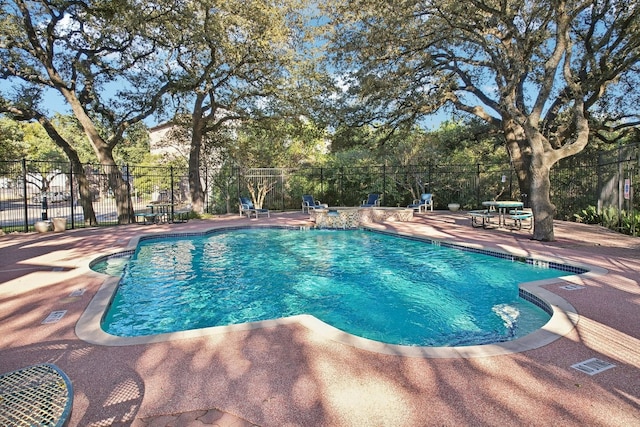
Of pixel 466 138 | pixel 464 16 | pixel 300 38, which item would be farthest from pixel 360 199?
pixel 464 16

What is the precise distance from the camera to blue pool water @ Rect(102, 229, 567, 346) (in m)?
4.82

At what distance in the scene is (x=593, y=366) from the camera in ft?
9.87

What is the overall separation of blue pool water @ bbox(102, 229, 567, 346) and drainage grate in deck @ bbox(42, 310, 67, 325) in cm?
47

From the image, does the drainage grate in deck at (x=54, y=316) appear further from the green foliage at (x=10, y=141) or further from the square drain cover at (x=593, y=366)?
the green foliage at (x=10, y=141)

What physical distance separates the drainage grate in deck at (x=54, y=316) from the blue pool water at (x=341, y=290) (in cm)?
47

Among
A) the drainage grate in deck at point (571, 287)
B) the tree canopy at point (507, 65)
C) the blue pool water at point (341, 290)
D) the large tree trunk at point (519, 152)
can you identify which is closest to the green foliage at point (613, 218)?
the large tree trunk at point (519, 152)

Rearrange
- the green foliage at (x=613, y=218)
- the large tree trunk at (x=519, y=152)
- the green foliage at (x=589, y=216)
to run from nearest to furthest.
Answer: the green foliage at (x=613, y=218) < the green foliage at (x=589, y=216) < the large tree trunk at (x=519, y=152)

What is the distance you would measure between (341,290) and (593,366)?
153 inches

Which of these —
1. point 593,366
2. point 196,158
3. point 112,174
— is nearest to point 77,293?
point 593,366

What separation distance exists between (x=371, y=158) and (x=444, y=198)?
4.53m

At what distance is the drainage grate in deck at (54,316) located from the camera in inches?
164

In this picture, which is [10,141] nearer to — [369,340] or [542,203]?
[369,340]

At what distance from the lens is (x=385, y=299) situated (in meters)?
5.96

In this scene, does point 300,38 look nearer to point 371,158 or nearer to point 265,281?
point 371,158
